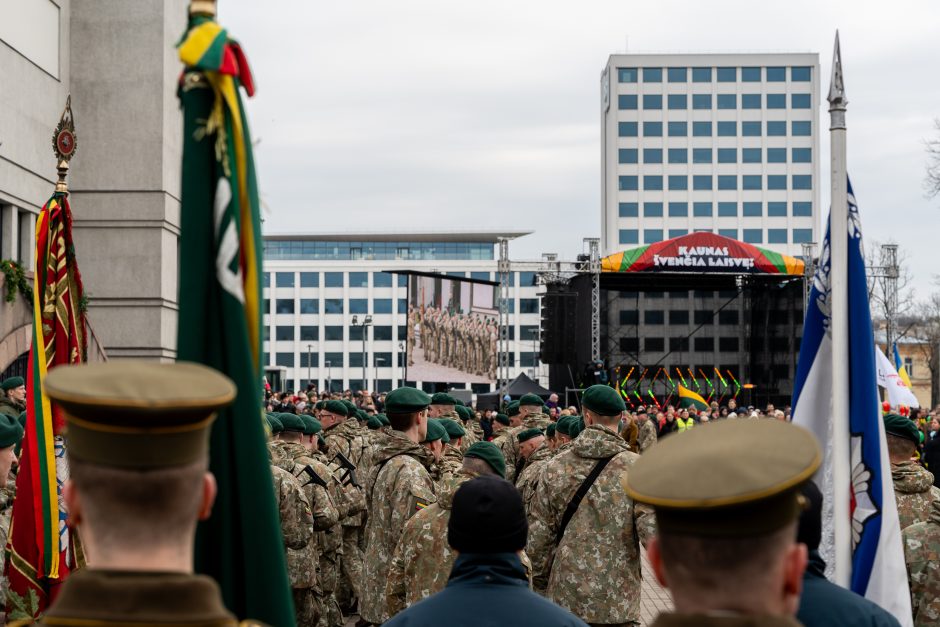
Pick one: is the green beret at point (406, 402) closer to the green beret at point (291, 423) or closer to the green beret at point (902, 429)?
the green beret at point (291, 423)

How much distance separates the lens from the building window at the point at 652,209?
312 ft

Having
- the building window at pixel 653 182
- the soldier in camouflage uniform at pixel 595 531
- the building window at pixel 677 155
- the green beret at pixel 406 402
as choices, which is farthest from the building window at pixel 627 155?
the soldier in camouflage uniform at pixel 595 531

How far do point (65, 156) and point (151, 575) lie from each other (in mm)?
4130

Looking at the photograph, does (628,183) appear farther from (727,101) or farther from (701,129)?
(727,101)

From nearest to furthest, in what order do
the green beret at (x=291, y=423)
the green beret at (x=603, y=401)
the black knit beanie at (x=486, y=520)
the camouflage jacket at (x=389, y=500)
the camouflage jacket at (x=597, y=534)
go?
the black knit beanie at (x=486, y=520) → the camouflage jacket at (x=597, y=534) → the green beret at (x=603, y=401) → the camouflage jacket at (x=389, y=500) → the green beret at (x=291, y=423)

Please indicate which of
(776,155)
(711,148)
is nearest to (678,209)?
(711,148)

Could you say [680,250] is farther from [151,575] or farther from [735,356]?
[151,575]

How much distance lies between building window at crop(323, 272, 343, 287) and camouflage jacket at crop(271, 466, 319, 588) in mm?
100365

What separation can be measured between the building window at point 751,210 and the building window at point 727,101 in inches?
308

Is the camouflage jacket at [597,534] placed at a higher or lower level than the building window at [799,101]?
lower

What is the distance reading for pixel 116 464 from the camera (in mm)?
2254

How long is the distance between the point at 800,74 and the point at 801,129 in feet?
14.1

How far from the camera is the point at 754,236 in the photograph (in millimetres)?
97125

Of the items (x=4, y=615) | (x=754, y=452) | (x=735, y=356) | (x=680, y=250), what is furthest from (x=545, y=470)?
(x=735, y=356)
